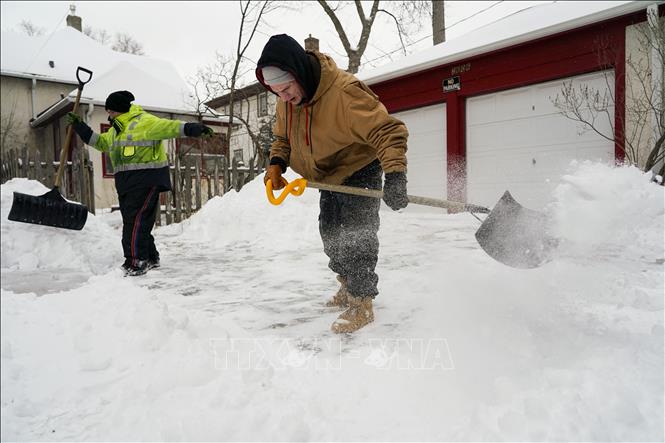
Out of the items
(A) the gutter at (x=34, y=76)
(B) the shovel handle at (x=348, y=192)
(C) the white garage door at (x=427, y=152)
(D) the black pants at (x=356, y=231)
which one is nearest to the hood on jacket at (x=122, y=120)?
(B) the shovel handle at (x=348, y=192)

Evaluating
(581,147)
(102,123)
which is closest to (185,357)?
(581,147)

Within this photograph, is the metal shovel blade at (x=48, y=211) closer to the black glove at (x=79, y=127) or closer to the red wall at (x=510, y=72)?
the black glove at (x=79, y=127)

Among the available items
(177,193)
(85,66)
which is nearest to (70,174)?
(177,193)

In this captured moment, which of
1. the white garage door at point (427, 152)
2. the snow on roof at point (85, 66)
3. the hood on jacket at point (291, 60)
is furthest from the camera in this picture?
the snow on roof at point (85, 66)

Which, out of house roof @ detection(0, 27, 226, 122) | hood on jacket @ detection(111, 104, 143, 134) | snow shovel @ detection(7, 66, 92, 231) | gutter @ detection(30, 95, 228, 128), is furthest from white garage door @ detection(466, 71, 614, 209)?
house roof @ detection(0, 27, 226, 122)

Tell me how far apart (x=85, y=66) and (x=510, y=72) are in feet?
50.0

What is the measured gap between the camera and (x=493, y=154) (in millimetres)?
7719

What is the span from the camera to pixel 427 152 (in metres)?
8.88

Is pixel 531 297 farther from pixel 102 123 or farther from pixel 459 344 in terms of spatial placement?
pixel 102 123

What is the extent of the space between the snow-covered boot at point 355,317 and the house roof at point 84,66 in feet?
43.8

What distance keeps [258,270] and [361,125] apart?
2.55 meters

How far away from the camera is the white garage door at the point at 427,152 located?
8.65m

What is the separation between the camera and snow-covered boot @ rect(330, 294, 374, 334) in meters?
2.52

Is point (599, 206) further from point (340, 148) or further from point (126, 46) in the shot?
point (126, 46)
